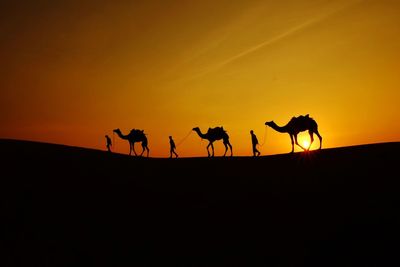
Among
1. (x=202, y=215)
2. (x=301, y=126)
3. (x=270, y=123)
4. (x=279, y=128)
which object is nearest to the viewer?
(x=202, y=215)

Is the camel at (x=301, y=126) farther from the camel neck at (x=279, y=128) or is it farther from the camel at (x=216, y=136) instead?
the camel at (x=216, y=136)

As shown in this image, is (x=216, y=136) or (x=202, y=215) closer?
(x=202, y=215)

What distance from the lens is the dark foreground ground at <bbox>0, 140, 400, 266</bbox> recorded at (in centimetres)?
854

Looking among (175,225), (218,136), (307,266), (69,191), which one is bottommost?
(307,266)

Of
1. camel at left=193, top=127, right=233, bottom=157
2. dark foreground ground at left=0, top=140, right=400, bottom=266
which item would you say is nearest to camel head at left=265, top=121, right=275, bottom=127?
camel at left=193, top=127, right=233, bottom=157

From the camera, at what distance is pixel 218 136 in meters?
26.5

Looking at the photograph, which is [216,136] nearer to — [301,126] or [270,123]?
[270,123]

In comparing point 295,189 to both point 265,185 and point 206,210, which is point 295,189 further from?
point 206,210

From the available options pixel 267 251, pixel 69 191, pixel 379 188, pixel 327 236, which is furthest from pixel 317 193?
pixel 69 191

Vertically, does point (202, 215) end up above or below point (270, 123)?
below

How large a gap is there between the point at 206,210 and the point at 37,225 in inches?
182

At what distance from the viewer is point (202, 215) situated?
10.9m

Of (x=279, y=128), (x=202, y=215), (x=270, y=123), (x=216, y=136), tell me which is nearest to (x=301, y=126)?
(x=279, y=128)

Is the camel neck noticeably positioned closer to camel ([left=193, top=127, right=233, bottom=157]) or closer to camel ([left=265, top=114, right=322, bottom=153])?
camel ([left=265, top=114, right=322, bottom=153])
